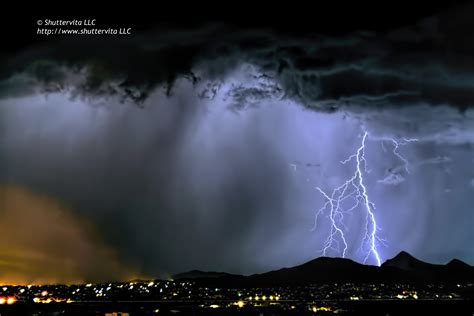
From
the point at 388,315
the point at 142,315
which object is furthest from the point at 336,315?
the point at 142,315

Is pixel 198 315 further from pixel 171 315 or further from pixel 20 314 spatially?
pixel 20 314

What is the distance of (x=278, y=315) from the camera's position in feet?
382

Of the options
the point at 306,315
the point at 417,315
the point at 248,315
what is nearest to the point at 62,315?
the point at 248,315

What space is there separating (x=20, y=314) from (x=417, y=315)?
98.9 meters

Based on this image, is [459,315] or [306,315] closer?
[306,315]

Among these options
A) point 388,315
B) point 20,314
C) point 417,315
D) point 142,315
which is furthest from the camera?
point 417,315

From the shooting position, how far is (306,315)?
118m

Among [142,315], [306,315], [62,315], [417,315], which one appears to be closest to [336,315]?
[306,315]

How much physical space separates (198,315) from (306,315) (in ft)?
81.9

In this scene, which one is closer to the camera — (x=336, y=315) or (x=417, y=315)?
(x=336, y=315)

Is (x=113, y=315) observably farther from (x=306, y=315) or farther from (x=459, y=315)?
(x=459, y=315)

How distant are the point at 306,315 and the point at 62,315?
177 ft

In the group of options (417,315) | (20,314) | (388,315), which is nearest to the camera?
(20,314)

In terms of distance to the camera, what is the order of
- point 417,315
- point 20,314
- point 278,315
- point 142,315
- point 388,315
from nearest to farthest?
point 20,314, point 142,315, point 278,315, point 388,315, point 417,315
